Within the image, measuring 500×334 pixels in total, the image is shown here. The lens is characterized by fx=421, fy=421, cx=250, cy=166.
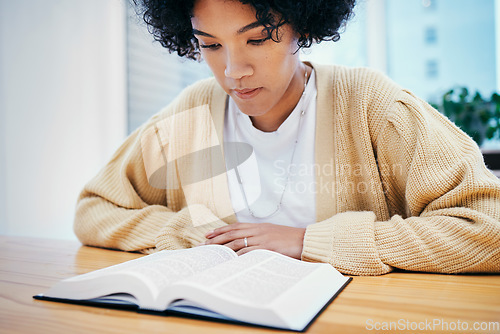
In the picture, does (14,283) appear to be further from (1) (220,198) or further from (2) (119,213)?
(1) (220,198)

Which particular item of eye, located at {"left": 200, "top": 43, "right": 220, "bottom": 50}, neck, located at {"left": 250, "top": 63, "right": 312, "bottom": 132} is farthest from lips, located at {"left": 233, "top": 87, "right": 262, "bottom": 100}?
neck, located at {"left": 250, "top": 63, "right": 312, "bottom": 132}

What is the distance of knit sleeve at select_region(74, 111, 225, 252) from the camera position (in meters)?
0.99

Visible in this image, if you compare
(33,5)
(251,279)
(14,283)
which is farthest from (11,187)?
(251,279)

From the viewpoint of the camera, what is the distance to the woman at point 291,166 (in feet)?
2.64

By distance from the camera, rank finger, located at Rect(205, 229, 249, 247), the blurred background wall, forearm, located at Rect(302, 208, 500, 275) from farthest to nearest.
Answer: the blurred background wall → finger, located at Rect(205, 229, 249, 247) → forearm, located at Rect(302, 208, 500, 275)

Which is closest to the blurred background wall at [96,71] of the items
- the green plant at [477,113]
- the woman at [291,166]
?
the green plant at [477,113]

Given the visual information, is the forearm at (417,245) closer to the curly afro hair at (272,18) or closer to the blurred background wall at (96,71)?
the curly afro hair at (272,18)

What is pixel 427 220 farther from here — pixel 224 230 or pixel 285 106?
pixel 285 106

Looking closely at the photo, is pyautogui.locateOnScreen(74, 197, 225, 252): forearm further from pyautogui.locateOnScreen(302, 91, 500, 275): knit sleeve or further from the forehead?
the forehead

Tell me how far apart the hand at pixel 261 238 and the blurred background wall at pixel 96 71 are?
1.37 m

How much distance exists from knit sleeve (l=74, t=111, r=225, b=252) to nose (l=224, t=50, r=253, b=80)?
0.36 m

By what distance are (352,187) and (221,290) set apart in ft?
2.12

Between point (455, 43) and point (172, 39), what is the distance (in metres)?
2.04

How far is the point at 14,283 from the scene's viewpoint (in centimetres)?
72
